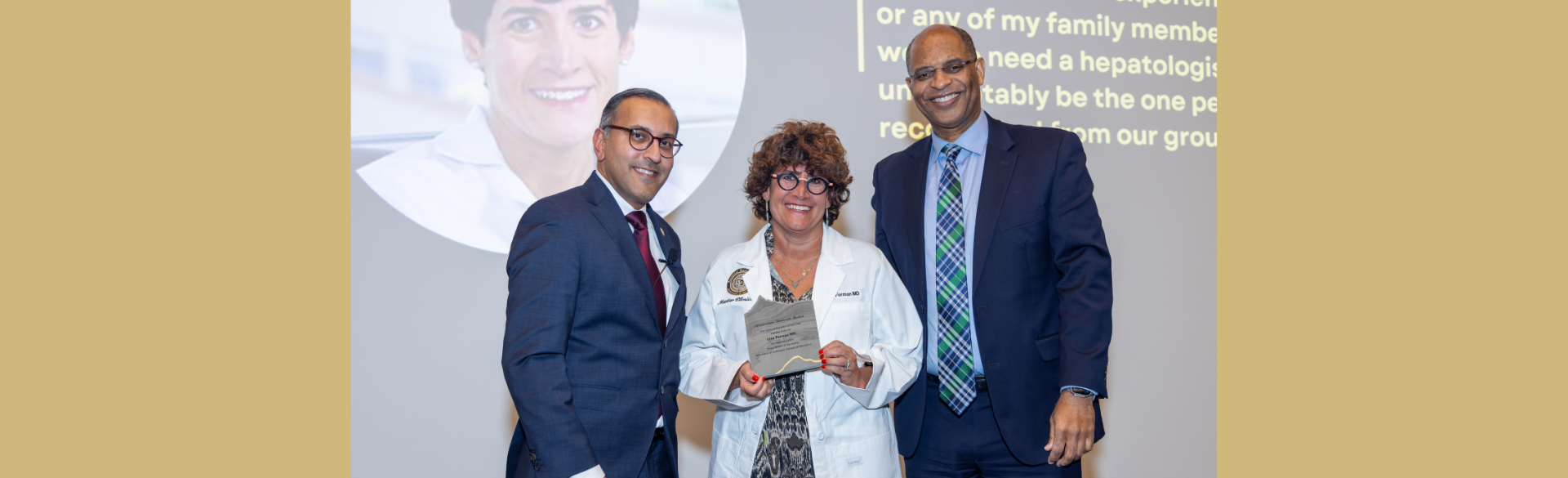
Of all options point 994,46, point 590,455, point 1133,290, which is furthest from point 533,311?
point 1133,290

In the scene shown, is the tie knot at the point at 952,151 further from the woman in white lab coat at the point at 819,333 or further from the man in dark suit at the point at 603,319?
the man in dark suit at the point at 603,319

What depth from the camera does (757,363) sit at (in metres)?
2.29

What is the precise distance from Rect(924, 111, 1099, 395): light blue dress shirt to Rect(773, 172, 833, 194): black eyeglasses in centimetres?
43

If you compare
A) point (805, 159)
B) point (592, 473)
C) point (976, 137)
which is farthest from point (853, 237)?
point (592, 473)

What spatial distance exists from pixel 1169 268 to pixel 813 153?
339 cm

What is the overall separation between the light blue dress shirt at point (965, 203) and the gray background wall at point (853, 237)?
1715 mm

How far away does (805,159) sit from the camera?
250 cm

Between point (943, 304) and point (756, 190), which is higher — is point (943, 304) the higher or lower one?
the lower one

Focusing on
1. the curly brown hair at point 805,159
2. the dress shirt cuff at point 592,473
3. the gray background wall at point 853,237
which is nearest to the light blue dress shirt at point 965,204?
the curly brown hair at point 805,159

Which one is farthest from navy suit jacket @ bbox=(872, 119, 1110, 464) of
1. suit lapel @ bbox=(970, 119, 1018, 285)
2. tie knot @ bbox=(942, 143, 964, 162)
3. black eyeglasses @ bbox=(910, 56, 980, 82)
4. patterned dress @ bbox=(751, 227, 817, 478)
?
patterned dress @ bbox=(751, 227, 817, 478)

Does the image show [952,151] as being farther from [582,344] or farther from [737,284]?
[582,344]

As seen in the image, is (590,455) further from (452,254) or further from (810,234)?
(452,254)

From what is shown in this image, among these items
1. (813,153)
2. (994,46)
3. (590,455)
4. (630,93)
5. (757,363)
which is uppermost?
(994,46)

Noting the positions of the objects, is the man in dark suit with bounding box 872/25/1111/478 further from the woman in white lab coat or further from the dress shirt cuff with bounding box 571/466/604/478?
the dress shirt cuff with bounding box 571/466/604/478
